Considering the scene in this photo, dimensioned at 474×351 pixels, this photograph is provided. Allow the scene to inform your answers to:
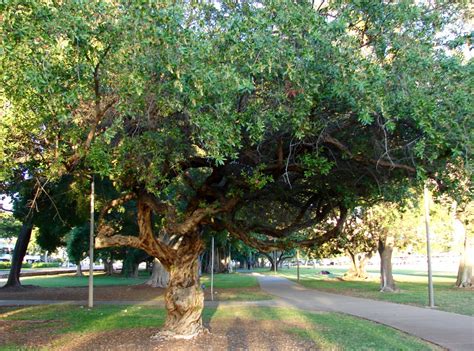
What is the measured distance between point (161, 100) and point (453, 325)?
10.3 meters

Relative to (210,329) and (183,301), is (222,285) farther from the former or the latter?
(183,301)

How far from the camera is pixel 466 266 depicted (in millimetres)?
31844

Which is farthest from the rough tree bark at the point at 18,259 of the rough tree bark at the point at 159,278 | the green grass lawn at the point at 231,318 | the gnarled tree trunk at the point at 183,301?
the gnarled tree trunk at the point at 183,301

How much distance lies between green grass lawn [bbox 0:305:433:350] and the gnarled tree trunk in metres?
2.22

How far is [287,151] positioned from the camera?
9.78 m

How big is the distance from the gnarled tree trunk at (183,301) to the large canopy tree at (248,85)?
0.19m

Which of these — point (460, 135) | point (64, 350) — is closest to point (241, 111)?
point (460, 135)

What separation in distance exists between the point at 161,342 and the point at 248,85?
5951 mm

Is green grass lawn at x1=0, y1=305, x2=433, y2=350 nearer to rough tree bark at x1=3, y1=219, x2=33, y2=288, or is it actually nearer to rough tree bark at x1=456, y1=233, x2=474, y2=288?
rough tree bark at x1=3, y1=219, x2=33, y2=288

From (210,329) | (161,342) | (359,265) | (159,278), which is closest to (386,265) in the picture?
(159,278)

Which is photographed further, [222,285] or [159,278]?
[222,285]

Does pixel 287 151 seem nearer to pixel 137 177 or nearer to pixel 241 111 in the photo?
pixel 241 111

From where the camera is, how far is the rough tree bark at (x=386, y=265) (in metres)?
26.8

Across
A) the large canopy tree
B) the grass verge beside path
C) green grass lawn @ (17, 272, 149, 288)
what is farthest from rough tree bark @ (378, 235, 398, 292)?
green grass lawn @ (17, 272, 149, 288)
